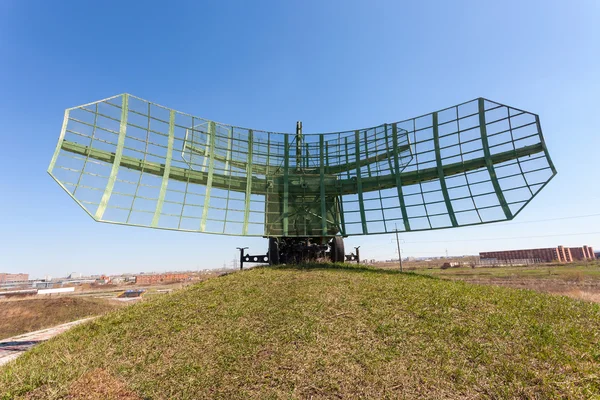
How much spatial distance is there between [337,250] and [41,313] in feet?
130

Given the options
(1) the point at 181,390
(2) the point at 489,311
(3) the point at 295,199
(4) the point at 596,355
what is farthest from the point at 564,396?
(3) the point at 295,199

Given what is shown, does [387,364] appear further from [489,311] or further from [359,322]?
[489,311]

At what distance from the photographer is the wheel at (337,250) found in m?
21.1

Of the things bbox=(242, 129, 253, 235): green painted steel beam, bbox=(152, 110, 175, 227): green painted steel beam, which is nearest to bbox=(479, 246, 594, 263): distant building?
bbox=(242, 129, 253, 235): green painted steel beam

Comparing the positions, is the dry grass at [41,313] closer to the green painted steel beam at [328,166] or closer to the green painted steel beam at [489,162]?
the green painted steel beam at [328,166]

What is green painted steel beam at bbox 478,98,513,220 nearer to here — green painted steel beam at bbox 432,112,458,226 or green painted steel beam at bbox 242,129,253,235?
green painted steel beam at bbox 432,112,458,226

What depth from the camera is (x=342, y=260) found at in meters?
21.4

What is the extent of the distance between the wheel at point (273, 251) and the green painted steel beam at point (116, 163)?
10440 millimetres

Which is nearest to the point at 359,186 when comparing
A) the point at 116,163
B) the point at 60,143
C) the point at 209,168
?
Answer: the point at 209,168

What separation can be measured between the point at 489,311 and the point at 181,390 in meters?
9.37

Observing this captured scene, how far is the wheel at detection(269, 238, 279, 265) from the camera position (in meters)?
20.7

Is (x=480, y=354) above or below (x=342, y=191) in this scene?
below

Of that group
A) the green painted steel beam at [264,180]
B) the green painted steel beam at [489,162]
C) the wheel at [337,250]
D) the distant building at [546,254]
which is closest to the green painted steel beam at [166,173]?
the green painted steel beam at [264,180]

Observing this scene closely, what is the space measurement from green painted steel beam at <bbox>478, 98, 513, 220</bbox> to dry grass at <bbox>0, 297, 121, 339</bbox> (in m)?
38.4
